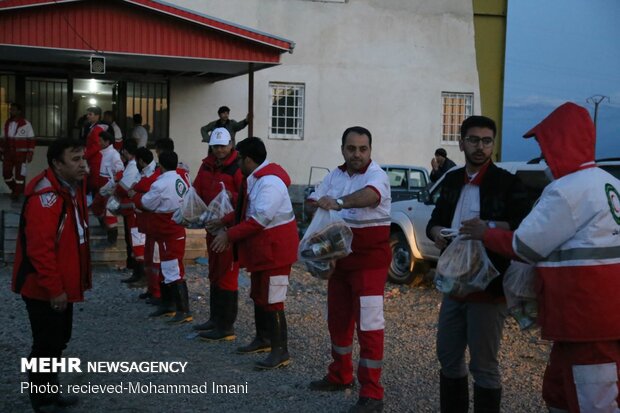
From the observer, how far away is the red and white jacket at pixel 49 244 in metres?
5.07

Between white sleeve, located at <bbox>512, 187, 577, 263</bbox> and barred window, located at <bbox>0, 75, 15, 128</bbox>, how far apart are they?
1619 cm

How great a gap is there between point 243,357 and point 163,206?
2189 mm

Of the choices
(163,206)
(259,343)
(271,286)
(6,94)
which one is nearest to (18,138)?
(6,94)

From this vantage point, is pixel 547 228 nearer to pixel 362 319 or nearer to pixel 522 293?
pixel 522 293

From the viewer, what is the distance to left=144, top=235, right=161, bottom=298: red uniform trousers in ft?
30.6

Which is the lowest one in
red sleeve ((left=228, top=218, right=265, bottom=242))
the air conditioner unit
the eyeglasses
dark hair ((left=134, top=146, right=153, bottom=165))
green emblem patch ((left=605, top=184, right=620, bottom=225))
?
red sleeve ((left=228, top=218, right=265, bottom=242))

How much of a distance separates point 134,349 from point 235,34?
358 inches

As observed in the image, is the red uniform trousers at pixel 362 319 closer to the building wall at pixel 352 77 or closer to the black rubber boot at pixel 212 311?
the black rubber boot at pixel 212 311

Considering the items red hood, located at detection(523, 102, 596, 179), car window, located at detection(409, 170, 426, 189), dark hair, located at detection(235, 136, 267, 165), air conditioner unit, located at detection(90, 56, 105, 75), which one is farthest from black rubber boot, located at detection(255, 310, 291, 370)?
car window, located at detection(409, 170, 426, 189)

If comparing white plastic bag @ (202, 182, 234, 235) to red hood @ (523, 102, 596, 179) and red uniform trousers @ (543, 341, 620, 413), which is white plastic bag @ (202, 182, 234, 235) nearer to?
red hood @ (523, 102, 596, 179)

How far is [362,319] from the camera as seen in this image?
5.60 metres

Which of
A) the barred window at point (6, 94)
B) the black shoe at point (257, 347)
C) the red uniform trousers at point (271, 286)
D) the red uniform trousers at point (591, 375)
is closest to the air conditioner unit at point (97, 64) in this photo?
the barred window at point (6, 94)

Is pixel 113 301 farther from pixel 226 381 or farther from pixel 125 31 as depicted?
pixel 125 31

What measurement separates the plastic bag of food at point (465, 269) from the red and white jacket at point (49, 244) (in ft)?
8.43
